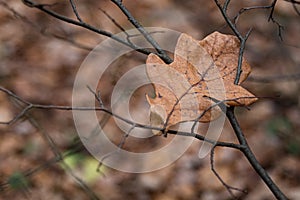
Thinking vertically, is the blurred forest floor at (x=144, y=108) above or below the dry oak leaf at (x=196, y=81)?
below

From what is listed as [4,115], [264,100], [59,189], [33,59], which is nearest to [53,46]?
[33,59]

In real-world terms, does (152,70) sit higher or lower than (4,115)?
higher

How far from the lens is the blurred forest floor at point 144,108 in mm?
2111

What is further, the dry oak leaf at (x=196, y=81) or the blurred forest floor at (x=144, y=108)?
the blurred forest floor at (x=144, y=108)

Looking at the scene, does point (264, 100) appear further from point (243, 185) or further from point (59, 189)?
point (59, 189)

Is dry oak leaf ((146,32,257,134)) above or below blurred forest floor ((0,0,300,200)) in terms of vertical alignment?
above

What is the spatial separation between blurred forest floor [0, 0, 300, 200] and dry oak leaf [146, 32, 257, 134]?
3.31 feet

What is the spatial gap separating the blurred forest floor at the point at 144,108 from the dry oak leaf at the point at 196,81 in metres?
1.01

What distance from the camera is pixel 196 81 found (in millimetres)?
729

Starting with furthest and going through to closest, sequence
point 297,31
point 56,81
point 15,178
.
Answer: point 297,31 → point 56,81 → point 15,178

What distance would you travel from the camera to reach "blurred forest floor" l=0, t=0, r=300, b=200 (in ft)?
6.93

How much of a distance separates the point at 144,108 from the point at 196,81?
1705 mm

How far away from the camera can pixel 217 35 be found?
77cm

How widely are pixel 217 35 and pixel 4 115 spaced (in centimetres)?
176
